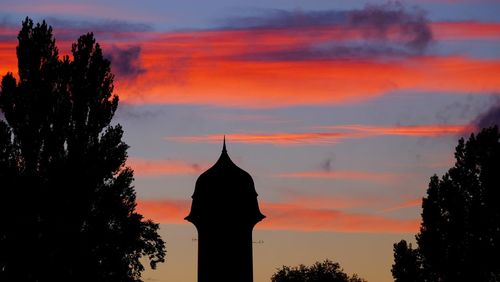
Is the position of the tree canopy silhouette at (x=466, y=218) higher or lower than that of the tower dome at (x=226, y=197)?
lower

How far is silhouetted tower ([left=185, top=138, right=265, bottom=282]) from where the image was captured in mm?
80625

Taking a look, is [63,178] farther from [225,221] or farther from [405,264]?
[225,221]

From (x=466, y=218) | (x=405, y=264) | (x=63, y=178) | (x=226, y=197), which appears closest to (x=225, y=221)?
(x=226, y=197)

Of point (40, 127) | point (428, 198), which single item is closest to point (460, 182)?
point (428, 198)

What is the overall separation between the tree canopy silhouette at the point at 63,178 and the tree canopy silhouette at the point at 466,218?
1472 centimetres

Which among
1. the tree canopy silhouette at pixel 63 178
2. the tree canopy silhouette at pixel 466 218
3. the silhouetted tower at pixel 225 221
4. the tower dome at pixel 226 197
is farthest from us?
the tower dome at pixel 226 197

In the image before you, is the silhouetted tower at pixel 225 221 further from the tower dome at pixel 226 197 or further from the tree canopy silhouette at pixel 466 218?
the tree canopy silhouette at pixel 466 218

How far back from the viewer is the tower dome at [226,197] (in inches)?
3191

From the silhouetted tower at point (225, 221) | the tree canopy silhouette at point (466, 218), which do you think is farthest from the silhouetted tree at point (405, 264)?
the silhouetted tower at point (225, 221)

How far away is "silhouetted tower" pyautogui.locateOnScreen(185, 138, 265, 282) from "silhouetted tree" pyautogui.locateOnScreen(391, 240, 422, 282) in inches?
547

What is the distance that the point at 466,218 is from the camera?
64500 millimetres

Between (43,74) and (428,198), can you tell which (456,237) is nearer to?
(428,198)

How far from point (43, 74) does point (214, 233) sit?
25.9 m

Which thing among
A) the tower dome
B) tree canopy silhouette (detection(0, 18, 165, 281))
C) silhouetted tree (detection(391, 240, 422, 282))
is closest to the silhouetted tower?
the tower dome
